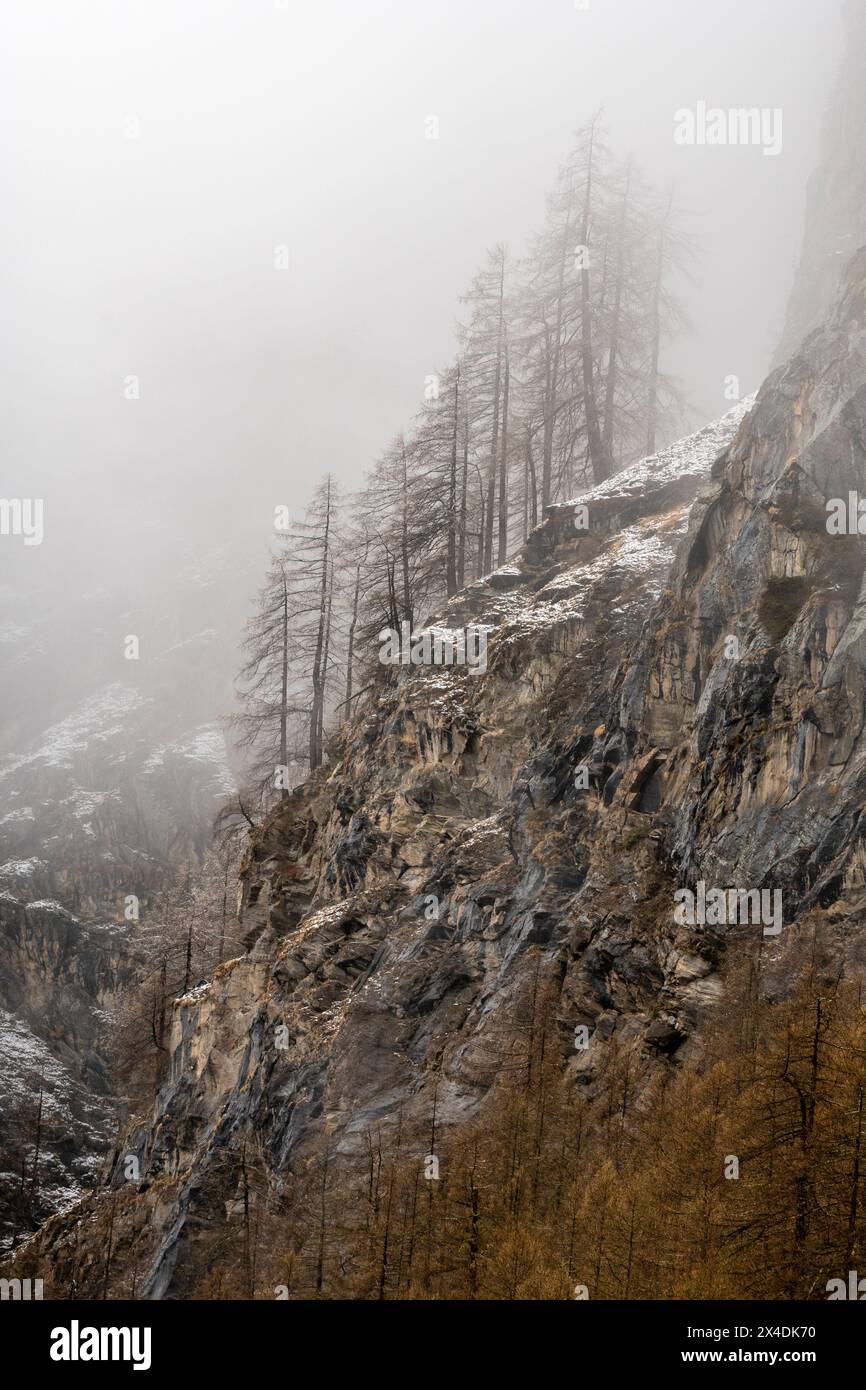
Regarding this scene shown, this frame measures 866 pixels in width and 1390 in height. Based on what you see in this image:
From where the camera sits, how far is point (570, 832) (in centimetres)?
3002

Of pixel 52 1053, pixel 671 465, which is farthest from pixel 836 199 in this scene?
pixel 52 1053

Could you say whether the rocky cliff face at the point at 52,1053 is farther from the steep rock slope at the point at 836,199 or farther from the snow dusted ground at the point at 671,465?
the steep rock slope at the point at 836,199

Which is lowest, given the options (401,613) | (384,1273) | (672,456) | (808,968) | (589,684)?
(384,1273)

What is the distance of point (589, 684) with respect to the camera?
108 ft

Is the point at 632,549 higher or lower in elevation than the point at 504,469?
lower

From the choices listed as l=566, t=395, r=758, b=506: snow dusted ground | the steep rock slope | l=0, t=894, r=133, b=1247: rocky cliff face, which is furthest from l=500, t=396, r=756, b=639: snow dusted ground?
l=0, t=894, r=133, b=1247: rocky cliff face

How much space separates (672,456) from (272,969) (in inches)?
886

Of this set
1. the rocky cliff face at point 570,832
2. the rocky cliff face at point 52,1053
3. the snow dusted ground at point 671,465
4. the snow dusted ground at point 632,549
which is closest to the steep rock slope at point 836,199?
the snow dusted ground at point 671,465

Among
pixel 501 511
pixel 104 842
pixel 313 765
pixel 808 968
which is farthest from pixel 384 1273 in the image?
pixel 104 842

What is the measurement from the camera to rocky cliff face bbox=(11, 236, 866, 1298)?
25.3 metres

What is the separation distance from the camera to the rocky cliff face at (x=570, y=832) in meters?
25.3

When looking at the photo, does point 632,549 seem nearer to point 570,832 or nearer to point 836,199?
point 570,832

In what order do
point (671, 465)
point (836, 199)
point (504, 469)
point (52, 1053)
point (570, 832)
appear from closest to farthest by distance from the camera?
point (570, 832), point (671, 465), point (504, 469), point (52, 1053), point (836, 199)
